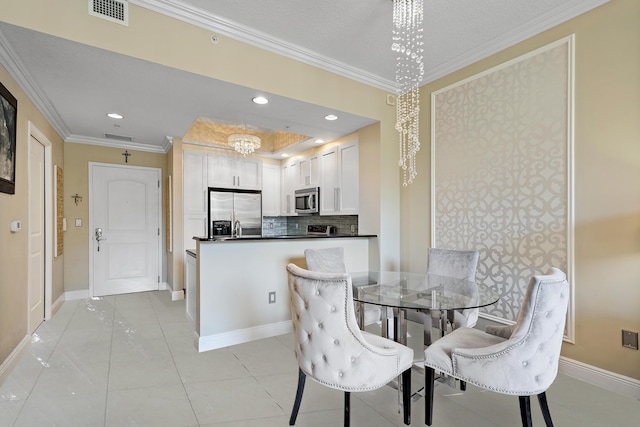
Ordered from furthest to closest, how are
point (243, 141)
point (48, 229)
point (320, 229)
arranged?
point (320, 229) < point (243, 141) < point (48, 229)

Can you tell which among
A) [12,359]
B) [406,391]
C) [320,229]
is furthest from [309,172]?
[12,359]

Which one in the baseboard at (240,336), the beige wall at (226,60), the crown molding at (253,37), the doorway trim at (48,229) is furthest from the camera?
the doorway trim at (48,229)

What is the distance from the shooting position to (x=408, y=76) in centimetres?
346

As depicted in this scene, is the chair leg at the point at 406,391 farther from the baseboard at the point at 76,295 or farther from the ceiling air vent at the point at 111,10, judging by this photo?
the baseboard at the point at 76,295

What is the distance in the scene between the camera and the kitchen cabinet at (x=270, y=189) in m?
5.86

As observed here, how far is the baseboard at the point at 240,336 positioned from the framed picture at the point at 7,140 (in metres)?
1.99

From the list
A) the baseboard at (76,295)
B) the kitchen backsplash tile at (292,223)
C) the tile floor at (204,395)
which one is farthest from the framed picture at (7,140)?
the kitchen backsplash tile at (292,223)

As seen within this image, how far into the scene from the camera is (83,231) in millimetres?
4770

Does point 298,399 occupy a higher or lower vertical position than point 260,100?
lower

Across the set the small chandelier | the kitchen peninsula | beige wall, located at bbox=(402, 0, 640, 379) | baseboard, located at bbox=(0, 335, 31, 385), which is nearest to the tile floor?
baseboard, located at bbox=(0, 335, 31, 385)

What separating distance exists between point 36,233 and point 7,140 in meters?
1.35

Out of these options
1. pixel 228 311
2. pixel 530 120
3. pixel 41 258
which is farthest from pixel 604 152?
pixel 41 258

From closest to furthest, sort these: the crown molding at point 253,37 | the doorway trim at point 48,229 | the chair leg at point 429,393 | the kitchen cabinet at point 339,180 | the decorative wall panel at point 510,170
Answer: the chair leg at point 429,393 < the crown molding at point 253,37 < the decorative wall panel at point 510,170 < the doorway trim at point 48,229 < the kitchen cabinet at point 339,180

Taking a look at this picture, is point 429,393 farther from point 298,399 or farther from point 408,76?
point 408,76
